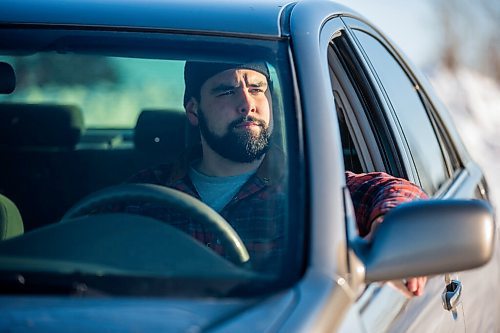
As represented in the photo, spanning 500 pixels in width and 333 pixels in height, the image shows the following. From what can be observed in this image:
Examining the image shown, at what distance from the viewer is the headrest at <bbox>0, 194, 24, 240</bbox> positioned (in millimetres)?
3582

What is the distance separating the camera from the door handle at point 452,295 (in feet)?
13.1

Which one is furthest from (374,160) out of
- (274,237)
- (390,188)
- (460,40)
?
(460,40)

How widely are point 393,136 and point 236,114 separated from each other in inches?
30.7

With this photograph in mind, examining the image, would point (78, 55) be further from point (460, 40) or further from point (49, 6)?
point (460, 40)

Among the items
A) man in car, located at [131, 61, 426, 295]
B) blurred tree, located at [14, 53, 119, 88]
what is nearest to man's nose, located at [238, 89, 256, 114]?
man in car, located at [131, 61, 426, 295]

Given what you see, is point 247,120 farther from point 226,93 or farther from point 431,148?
point 431,148

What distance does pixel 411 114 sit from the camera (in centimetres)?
500

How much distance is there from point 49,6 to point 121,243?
3.04 ft

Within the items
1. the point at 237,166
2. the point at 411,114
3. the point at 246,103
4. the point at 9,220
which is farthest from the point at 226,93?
the point at 411,114

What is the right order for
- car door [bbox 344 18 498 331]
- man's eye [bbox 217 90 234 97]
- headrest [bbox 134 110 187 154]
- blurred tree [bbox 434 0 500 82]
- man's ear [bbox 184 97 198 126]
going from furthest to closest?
blurred tree [bbox 434 0 500 82]
car door [bbox 344 18 498 331]
headrest [bbox 134 110 187 154]
man's ear [bbox 184 97 198 126]
man's eye [bbox 217 90 234 97]

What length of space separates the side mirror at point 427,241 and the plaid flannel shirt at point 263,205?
227 mm

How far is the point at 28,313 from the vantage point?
9.22ft

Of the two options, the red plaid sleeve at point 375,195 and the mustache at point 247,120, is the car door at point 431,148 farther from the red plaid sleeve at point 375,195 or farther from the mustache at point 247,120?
the mustache at point 247,120

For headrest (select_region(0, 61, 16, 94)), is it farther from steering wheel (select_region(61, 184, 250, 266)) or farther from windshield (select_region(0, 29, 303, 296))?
steering wheel (select_region(61, 184, 250, 266))
